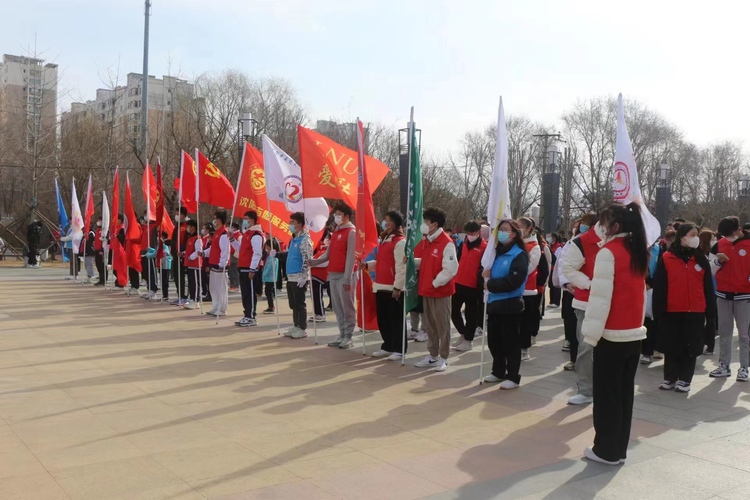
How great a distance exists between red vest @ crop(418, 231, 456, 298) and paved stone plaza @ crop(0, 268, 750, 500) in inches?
42.5

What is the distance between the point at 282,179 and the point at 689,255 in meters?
6.66

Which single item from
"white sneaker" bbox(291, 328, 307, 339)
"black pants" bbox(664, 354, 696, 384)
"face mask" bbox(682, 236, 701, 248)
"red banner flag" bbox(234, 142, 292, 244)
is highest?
"red banner flag" bbox(234, 142, 292, 244)

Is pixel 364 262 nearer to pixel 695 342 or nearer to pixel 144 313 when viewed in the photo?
pixel 695 342

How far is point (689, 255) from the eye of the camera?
26.6 ft

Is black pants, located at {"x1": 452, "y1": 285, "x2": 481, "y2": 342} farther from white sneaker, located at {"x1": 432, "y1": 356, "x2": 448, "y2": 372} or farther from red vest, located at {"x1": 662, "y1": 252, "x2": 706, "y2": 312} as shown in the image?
red vest, located at {"x1": 662, "y1": 252, "x2": 706, "y2": 312}

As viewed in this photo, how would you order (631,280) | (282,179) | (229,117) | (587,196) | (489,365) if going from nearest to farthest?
(631,280) → (489,365) → (282,179) → (229,117) → (587,196)

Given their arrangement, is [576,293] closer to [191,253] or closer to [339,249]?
[339,249]

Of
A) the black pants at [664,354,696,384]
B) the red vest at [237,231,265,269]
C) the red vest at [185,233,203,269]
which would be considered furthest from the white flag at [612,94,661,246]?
the red vest at [185,233,203,269]

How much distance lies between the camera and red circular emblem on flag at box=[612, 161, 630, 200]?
7938 millimetres

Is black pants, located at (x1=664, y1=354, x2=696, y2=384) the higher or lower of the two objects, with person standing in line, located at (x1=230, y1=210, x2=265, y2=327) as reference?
lower

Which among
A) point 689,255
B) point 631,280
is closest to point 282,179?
point 689,255

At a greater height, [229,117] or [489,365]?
[229,117]

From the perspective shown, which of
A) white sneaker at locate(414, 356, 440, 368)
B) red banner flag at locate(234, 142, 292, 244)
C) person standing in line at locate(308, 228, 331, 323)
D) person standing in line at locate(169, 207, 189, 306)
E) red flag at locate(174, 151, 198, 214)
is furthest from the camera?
person standing in line at locate(169, 207, 189, 306)

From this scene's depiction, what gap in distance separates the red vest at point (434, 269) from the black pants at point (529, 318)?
154 cm
